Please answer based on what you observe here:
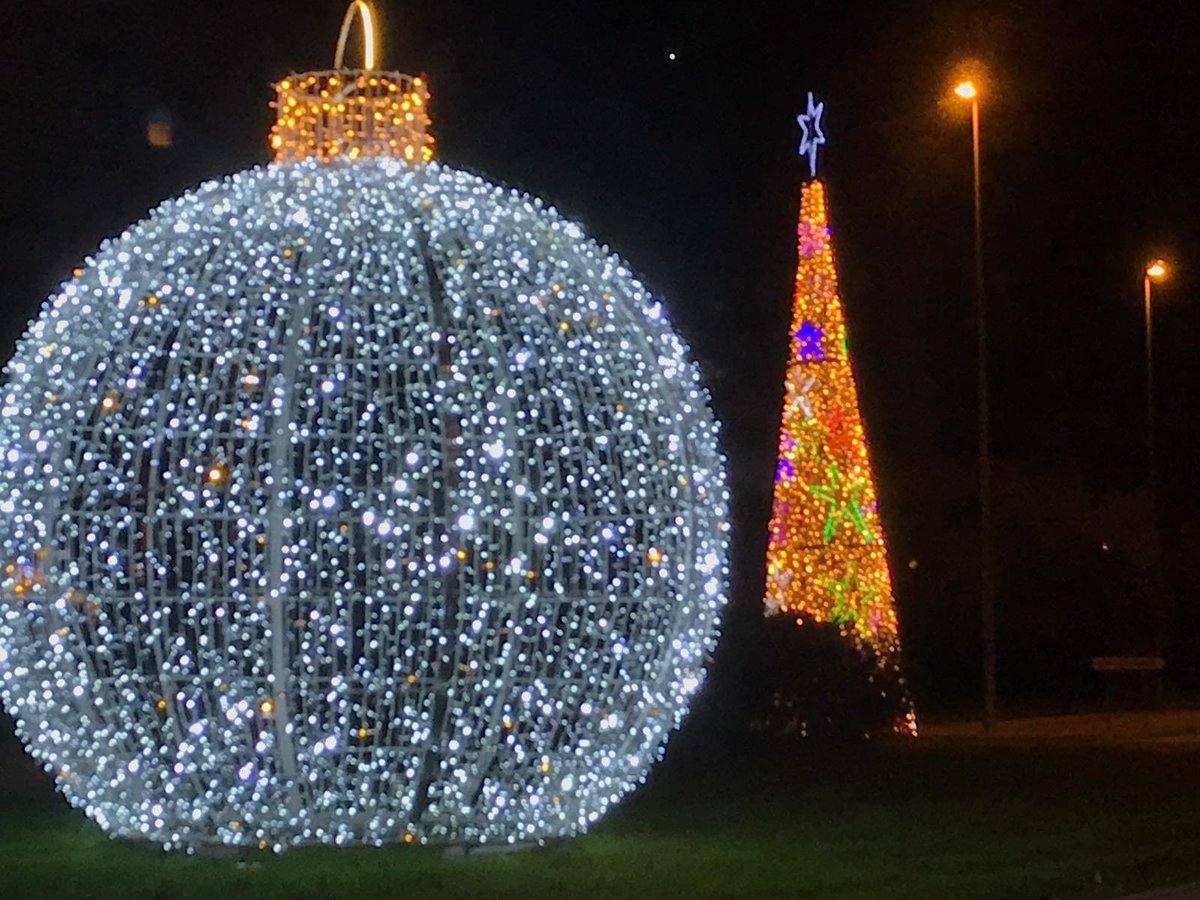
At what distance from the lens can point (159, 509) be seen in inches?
421

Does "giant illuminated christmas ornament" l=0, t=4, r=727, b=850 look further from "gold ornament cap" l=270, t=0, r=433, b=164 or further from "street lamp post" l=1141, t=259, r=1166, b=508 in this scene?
"street lamp post" l=1141, t=259, r=1166, b=508

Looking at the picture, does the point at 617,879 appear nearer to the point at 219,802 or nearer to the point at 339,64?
the point at 219,802

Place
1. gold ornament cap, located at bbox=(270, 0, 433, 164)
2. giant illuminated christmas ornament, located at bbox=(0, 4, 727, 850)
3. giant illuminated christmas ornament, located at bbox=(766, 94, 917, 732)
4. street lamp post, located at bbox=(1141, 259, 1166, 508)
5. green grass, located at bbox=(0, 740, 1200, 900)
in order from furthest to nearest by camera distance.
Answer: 1. street lamp post, located at bbox=(1141, 259, 1166, 508)
2. giant illuminated christmas ornament, located at bbox=(766, 94, 917, 732)
3. gold ornament cap, located at bbox=(270, 0, 433, 164)
4. green grass, located at bbox=(0, 740, 1200, 900)
5. giant illuminated christmas ornament, located at bbox=(0, 4, 727, 850)

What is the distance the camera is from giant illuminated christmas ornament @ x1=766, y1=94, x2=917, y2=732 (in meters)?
22.8

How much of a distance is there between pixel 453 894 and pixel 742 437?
887 inches

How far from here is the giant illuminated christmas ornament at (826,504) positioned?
22.8m

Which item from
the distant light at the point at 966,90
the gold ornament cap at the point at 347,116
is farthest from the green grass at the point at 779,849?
the distant light at the point at 966,90

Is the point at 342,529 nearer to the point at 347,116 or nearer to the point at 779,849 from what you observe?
the point at 347,116

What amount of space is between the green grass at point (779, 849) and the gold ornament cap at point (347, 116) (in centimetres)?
367

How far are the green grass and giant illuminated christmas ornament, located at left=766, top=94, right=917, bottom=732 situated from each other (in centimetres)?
511

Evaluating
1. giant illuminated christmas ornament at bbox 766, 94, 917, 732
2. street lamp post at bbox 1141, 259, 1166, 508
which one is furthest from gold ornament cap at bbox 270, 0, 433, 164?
street lamp post at bbox 1141, 259, 1166, 508

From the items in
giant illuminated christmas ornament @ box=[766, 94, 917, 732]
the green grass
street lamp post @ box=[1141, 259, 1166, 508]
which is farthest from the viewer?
street lamp post @ box=[1141, 259, 1166, 508]

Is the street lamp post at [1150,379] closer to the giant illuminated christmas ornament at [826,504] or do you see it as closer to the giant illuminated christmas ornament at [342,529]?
the giant illuminated christmas ornament at [826,504]

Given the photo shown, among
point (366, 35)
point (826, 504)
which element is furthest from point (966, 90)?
point (366, 35)
